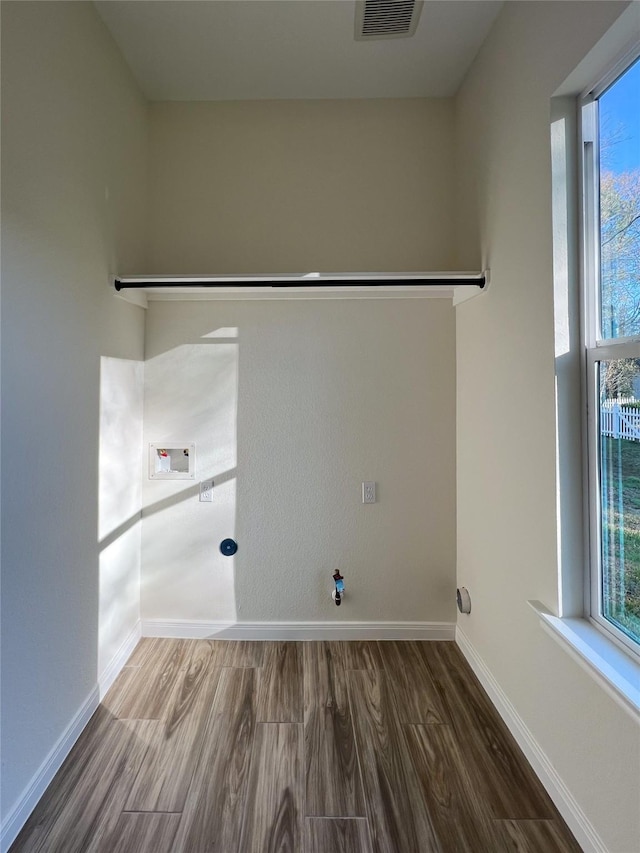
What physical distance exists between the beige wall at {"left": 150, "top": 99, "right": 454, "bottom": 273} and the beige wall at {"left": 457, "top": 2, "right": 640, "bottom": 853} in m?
0.31

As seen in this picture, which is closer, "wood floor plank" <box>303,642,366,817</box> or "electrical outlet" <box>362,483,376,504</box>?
"wood floor plank" <box>303,642,366,817</box>

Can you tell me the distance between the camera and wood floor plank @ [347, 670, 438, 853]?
1447 millimetres

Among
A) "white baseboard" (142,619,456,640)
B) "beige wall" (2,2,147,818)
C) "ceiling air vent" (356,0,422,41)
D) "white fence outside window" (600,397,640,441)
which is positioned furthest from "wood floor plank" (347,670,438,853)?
"ceiling air vent" (356,0,422,41)

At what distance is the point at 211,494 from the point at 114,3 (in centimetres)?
229

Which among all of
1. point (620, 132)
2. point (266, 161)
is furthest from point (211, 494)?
point (620, 132)

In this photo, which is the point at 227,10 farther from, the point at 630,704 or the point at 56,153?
the point at 630,704

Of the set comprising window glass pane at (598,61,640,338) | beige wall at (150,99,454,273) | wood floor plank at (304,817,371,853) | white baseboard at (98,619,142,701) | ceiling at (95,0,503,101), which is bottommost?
wood floor plank at (304,817,371,853)

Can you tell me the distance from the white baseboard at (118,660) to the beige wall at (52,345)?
11cm

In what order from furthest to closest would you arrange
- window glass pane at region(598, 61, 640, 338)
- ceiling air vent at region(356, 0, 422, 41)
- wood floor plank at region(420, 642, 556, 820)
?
1. ceiling air vent at region(356, 0, 422, 41)
2. wood floor plank at region(420, 642, 556, 820)
3. window glass pane at region(598, 61, 640, 338)

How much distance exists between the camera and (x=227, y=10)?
2037 millimetres

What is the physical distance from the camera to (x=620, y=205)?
4.67ft

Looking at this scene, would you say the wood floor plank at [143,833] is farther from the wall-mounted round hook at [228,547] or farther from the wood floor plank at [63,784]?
the wall-mounted round hook at [228,547]

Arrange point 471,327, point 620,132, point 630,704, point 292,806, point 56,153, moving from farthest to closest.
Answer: point 471,327
point 56,153
point 292,806
point 620,132
point 630,704

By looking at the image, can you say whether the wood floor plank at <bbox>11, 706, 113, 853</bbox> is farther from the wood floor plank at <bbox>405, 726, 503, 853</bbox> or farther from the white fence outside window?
the white fence outside window
